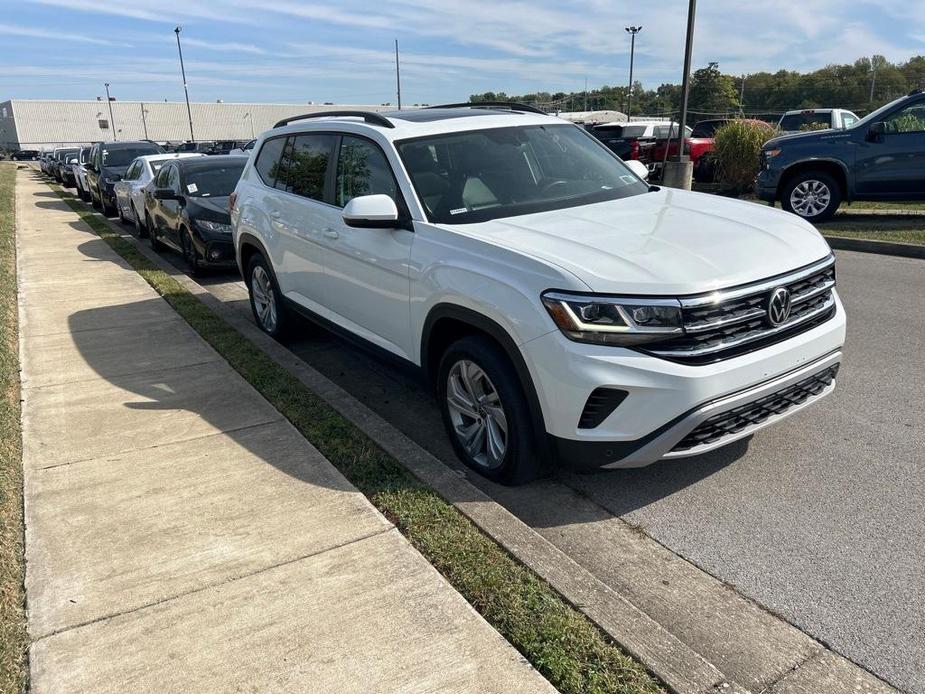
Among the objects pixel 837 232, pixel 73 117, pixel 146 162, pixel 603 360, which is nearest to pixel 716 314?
pixel 603 360

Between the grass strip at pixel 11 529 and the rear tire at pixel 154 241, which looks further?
the rear tire at pixel 154 241

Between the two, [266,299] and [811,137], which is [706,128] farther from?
[266,299]

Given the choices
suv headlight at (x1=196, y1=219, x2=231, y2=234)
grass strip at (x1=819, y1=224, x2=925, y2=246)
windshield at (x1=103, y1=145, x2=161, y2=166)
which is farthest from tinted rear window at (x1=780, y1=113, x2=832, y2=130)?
windshield at (x1=103, y1=145, x2=161, y2=166)

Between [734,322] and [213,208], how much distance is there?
26.8ft

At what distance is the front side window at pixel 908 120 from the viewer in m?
10.6

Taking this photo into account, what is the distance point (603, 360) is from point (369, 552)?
50.8 inches

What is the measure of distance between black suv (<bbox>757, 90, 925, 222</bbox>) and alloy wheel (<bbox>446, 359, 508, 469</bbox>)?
965cm

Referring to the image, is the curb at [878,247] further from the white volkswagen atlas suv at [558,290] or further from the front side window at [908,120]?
the white volkswagen atlas suv at [558,290]

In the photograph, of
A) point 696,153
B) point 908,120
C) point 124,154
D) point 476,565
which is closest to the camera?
point 476,565

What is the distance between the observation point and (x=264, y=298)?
6633mm

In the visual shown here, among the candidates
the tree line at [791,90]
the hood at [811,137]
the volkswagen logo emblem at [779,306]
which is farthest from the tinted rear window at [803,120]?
the tree line at [791,90]

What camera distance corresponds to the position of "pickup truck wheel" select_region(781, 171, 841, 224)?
11.4 m

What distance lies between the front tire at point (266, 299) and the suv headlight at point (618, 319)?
3.60 meters

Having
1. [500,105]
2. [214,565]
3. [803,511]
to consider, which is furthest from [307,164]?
[803,511]
